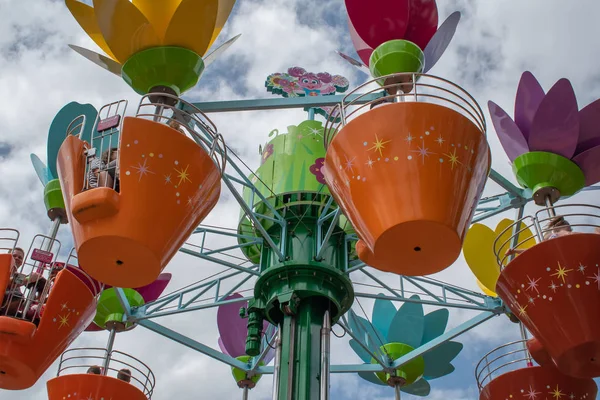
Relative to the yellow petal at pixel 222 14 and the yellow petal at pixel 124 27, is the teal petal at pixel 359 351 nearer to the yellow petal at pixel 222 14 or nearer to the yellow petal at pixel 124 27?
the yellow petal at pixel 222 14

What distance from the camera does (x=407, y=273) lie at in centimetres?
968

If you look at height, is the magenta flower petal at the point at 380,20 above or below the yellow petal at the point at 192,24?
above

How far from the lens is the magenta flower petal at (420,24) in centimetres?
1208

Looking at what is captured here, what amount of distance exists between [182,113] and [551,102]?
18.6ft

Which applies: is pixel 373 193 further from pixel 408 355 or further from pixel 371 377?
pixel 371 377

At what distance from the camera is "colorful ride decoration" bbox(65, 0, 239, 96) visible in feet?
37.2

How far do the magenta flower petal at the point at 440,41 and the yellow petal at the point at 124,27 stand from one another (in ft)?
13.3

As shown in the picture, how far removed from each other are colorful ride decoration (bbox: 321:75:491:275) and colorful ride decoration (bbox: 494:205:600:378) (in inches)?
53.8

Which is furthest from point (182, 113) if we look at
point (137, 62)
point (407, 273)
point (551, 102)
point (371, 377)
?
point (371, 377)

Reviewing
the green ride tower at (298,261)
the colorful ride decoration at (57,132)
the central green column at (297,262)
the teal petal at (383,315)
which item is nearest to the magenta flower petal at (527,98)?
the green ride tower at (298,261)

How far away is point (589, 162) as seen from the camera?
12.3m

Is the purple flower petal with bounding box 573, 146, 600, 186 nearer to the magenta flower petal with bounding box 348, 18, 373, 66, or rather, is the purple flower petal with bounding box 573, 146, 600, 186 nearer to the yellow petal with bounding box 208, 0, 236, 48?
the magenta flower petal with bounding box 348, 18, 373, 66

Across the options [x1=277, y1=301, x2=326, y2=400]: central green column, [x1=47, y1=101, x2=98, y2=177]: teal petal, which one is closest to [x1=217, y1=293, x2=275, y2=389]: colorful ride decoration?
[x1=277, y1=301, x2=326, y2=400]: central green column

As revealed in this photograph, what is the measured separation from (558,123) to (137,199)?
6.61 meters
